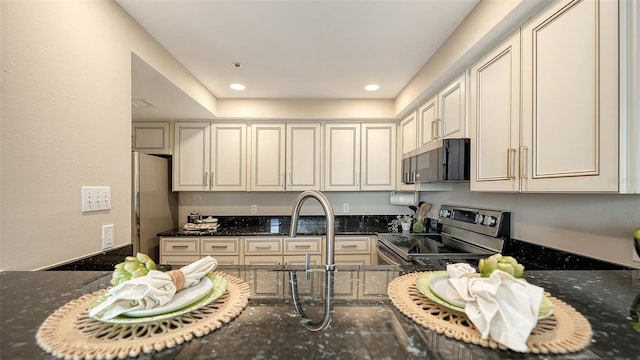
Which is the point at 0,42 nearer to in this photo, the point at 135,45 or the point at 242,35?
the point at 135,45

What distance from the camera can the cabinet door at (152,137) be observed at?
10.5 ft

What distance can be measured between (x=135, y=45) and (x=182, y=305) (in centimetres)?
173

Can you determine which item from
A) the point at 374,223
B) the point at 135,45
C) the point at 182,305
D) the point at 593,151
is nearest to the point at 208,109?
the point at 135,45

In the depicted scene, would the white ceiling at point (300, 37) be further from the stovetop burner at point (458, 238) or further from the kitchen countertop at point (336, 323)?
the kitchen countertop at point (336, 323)

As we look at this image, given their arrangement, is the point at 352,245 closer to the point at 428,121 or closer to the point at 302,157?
the point at 302,157

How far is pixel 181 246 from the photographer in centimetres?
285

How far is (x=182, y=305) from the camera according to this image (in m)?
0.62

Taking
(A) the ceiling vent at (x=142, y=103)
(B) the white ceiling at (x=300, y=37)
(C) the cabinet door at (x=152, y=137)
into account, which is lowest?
(C) the cabinet door at (x=152, y=137)

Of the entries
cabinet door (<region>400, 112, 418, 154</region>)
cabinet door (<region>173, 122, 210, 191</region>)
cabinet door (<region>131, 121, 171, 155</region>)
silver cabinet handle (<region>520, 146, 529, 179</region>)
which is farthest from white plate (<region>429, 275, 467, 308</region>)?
cabinet door (<region>131, 121, 171, 155</region>)

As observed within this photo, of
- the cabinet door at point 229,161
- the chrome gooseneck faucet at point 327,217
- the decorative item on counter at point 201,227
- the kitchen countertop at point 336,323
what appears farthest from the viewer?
the cabinet door at point 229,161

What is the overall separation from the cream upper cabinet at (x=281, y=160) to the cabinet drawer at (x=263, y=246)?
603mm

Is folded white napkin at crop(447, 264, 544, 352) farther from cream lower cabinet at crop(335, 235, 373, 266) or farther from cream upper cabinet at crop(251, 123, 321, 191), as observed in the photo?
cream upper cabinet at crop(251, 123, 321, 191)

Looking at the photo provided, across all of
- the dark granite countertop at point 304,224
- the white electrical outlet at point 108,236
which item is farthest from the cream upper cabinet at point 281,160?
the white electrical outlet at point 108,236

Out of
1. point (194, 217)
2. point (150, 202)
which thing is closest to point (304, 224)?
point (194, 217)
